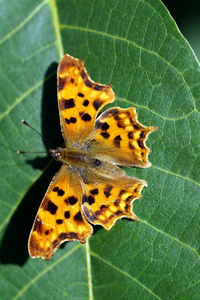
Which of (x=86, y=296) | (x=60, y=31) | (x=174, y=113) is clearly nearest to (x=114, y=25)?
(x=60, y=31)

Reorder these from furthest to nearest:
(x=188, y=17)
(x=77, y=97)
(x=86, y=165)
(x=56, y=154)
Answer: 1. (x=188, y=17)
2. (x=86, y=165)
3. (x=77, y=97)
4. (x=56, y=154)

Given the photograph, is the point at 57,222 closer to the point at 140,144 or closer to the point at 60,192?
the point at 60,192

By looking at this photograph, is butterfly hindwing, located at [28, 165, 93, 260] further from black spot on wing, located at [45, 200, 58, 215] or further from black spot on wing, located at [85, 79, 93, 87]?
black spot on wing, located at [85, 79, 93, 87]

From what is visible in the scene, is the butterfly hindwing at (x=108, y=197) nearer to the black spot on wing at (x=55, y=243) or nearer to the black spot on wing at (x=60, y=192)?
the black spot on wing at (x=60, y=192)

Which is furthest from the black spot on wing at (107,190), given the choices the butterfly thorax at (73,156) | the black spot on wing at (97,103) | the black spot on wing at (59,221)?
the black spot on wing at (97,103)

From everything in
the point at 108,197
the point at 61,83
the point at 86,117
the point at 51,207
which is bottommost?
the point at 108,197

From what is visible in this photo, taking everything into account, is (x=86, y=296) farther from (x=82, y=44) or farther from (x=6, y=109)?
(x=82, y=44)

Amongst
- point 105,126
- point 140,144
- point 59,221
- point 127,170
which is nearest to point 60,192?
point 59,221
